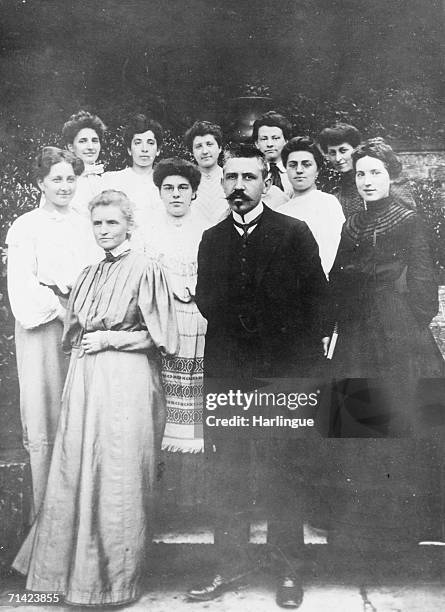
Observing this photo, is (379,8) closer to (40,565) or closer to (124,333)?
(124,333)

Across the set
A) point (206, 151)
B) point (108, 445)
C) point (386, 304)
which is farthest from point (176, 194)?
point (108, 445)

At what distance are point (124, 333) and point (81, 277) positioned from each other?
475mm

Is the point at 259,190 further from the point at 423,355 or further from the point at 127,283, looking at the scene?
the point at 423,355

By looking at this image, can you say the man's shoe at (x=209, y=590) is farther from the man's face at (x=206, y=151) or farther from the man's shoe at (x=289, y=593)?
the man's face at (x=206, y=151)

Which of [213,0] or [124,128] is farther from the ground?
[213,0]

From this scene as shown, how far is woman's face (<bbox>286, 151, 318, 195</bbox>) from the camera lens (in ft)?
13.1

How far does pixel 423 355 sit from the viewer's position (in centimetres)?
390

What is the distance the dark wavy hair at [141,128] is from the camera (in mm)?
4008

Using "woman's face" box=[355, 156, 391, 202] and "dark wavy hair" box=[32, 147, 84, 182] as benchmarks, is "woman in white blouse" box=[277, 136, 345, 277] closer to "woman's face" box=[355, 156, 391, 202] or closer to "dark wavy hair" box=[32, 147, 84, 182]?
"woman's face" box=[355, 156, 391, 202]

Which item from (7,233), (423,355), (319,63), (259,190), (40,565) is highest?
(319,63)

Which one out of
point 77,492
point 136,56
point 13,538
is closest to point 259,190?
point 136,56

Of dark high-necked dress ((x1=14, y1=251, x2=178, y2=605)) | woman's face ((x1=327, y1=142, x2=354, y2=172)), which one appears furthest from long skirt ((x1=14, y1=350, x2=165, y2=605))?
woman's face ((x1=327, y1=142, x2=354, y2=172))

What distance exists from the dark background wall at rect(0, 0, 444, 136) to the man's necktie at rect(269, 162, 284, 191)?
445 mm

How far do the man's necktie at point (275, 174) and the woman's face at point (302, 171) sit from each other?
0.07m
